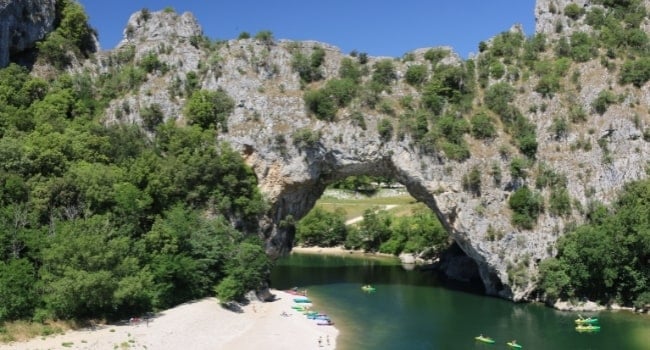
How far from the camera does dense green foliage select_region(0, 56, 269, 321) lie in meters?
43.0

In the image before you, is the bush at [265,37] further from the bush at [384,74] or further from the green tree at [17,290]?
the green tree at [17,290]

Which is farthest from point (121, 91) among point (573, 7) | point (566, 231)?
point (573, 7)

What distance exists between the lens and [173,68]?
72.0 m

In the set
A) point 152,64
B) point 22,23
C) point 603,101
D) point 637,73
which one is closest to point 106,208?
point 152,64

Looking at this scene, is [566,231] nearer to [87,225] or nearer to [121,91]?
[87,225]

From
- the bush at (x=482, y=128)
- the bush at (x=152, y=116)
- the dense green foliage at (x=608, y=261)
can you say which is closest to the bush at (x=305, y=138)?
the bush at (x=152, y=116)

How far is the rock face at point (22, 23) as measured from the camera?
66.2 metres

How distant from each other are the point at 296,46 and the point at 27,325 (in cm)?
4581

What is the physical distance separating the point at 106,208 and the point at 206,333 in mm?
14576

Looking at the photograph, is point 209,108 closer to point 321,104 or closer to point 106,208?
point 321,104

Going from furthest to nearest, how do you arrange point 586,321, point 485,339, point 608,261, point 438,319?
point 608,261 < point 438,319 < point 586,321 < point 485,339

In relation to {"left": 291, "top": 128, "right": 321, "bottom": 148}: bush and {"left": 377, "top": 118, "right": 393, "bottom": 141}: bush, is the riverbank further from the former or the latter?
{"left": 291, "top": 128, "right": 321, "bottom": 148}: bush

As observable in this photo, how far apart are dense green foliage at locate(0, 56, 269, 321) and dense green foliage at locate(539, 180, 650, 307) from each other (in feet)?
99.1

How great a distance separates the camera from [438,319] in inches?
2124
